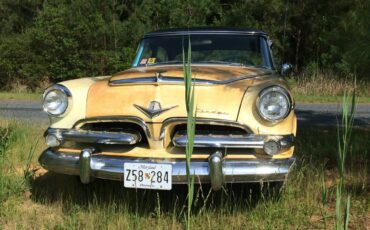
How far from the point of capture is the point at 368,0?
4.02 m

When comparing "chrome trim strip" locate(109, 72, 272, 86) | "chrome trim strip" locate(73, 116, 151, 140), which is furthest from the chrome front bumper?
"chrome trim strip" locate(109, 72, 272, 86)

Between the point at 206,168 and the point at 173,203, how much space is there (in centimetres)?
79

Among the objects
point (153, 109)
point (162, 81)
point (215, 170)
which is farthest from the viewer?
point (162, 81)

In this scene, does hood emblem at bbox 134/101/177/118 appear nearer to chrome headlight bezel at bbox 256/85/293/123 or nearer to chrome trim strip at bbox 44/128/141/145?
chrome trim strip at bbox 44/128/141/145

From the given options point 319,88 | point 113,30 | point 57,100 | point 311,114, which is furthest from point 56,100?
point 113,30

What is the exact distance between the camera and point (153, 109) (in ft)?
10.3

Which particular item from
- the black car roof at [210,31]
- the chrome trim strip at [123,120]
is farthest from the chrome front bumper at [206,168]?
the black car roof at [210,31]

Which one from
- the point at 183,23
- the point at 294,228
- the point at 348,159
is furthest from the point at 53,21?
the point at 294,228

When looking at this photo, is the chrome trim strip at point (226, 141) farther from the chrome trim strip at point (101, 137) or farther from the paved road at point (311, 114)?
the paved road at point (311, 114)

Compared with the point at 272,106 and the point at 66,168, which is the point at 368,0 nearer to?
the point at 272,106

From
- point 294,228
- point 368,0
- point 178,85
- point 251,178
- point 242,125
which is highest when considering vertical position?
→ point 368,0

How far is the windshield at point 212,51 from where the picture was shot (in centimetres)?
439

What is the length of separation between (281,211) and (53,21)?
1724 cm

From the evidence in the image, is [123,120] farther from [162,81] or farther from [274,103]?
[274,103]
